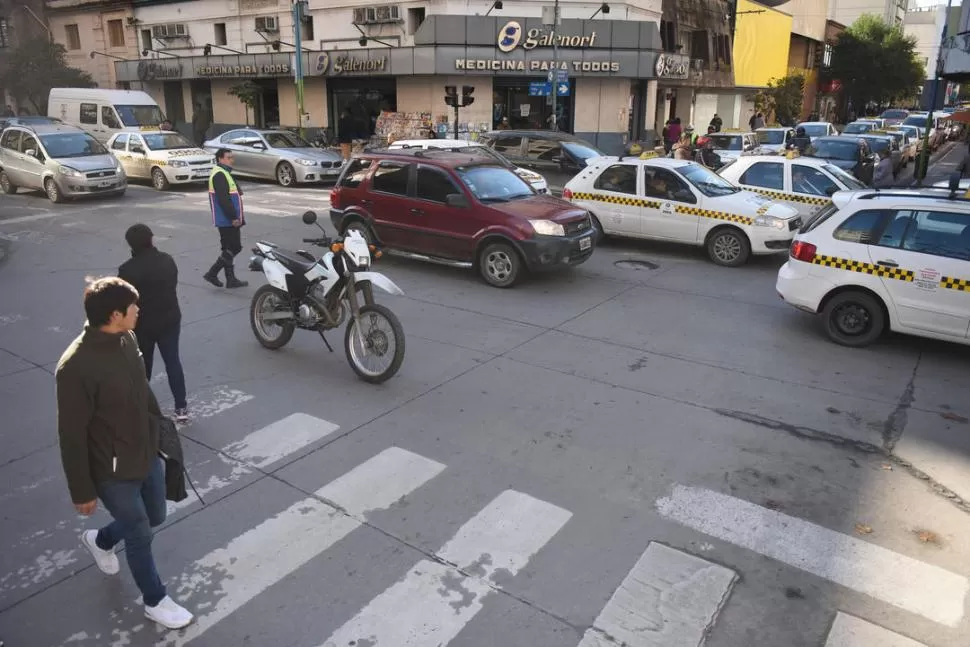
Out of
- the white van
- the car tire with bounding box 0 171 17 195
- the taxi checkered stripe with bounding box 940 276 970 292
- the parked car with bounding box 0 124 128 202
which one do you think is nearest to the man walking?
the taxi checkered stripe with bounding box 940 276 970 292

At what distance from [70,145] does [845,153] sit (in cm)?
1960

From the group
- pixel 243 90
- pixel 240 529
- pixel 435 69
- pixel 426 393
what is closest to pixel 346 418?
pixel 426 393

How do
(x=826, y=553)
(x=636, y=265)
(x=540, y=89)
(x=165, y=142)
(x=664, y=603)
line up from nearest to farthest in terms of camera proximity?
(x=664, y=603) < (x=826, y=553) < (x=636, y=265) < (x=165, y=142) < (x=540, y=89)

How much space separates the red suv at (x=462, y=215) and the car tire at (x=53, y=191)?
987cm

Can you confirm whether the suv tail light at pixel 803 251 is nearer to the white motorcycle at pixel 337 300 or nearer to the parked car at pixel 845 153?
the white motorcycle at pixel 337 300

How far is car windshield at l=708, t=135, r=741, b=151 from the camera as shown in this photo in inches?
884

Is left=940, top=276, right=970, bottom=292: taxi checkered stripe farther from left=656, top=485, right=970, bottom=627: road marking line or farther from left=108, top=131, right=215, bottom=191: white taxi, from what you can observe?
left=108, top=131, right=215, bottom=191: white taxi

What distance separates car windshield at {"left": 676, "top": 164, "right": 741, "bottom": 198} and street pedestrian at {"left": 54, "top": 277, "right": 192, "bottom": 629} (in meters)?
10.3

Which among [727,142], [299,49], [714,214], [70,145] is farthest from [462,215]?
[299,49]

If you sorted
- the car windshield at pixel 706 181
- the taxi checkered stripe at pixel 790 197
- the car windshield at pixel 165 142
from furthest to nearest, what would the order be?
the car windshield at pixel 165 142 → the taxi checkered stripe at pixel 790 197 → the car windshield at pixel 706 181

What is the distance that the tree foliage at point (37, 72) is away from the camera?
36625 mm

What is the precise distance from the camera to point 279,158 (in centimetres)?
2131

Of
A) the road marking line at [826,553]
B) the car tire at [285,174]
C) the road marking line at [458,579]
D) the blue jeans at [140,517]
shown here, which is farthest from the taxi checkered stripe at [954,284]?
the car tire at [285,174]

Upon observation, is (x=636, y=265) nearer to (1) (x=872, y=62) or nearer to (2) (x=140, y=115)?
(2) (x=140, y=115)
